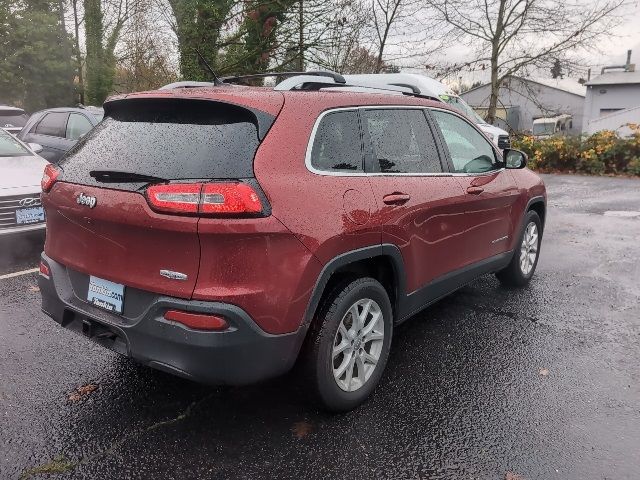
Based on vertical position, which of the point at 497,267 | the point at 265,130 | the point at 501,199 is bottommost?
the point at 497,267

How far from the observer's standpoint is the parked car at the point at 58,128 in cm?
914

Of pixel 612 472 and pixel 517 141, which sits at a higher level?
pixel 517 141

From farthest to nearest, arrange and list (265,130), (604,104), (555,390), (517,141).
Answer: (604,104) → (517,141) → (555,390) → (265,130)

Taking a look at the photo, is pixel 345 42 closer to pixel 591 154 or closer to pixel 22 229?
pixel 591 154

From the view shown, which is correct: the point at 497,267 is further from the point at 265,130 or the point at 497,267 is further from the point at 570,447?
the point at 265,130

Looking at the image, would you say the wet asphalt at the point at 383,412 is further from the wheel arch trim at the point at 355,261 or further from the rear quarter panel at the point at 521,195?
the rear quarter panel at the point at 521,195

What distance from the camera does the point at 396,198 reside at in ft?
10.4

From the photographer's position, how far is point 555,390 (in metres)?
3.35

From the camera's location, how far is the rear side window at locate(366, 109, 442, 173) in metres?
3.22

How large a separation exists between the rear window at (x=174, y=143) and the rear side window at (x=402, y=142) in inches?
35.1

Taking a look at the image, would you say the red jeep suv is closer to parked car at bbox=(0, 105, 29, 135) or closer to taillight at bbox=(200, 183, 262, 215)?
taillight at bbox=(200, 183, 262, 215)

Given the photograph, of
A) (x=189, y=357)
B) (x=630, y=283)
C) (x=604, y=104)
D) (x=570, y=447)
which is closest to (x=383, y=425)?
(x=570, y=447)

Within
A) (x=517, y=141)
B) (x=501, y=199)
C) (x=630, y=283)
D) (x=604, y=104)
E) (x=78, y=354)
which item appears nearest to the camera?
(x=78, y=354)

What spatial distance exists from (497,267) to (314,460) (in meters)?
2.69
